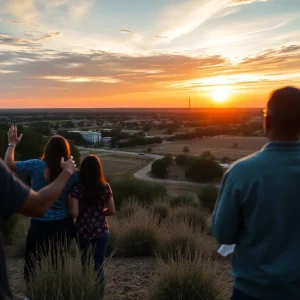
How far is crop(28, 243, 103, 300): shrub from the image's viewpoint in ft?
14.6

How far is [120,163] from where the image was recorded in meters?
48.3

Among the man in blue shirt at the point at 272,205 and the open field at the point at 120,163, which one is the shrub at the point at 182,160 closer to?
the open field at the point at 120,163

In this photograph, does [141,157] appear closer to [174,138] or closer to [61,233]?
[174,138]

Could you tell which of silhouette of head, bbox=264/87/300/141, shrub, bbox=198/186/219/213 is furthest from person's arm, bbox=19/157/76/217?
shrub, bbox=198/186/219/213

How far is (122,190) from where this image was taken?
20016mm

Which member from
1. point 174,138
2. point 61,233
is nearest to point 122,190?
point 61,233

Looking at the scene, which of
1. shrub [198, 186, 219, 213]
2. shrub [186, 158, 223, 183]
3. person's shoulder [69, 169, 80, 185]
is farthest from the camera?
shrub [186, 158, 223, 183]

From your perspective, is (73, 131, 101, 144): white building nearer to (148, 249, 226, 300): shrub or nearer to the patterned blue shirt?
(148, 249, 226, 300): shrub

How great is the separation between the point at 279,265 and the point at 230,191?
1.58 ft

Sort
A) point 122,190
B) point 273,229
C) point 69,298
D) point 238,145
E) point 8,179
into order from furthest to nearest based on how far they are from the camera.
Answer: point 238,145 < point 122,190 < point 69,298 < point 273,229 < point 8,179

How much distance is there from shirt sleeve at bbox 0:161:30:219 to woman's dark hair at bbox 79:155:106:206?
2.41m

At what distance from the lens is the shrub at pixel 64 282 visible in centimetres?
444

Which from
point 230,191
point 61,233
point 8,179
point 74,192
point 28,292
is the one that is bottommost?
point 28,292

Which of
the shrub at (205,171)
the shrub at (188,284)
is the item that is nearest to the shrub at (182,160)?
the shrub at (205,171)
